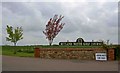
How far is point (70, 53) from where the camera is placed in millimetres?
28500

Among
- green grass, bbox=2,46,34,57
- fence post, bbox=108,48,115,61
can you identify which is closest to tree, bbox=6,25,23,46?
green grass, bbox=2,46,34,57

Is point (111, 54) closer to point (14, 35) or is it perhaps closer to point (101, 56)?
point (101, 56)

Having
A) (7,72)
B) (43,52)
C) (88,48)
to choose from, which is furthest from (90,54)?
(7,72)

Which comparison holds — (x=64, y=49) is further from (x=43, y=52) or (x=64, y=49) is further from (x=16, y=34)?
(x=16, y=34)

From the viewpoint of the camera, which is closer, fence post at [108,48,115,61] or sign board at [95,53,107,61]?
sign board at [95,53,107,61]

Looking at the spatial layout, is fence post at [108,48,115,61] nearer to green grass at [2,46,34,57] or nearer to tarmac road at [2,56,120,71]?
tarmac road at [2,56,120,71]

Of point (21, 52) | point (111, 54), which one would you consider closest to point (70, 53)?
point (111, 54)

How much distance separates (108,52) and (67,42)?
5.74 m

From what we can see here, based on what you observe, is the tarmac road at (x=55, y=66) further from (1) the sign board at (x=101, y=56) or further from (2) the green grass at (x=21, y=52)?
(2) the green grass at (x=21, y=52)

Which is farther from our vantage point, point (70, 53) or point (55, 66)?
point (70, 53)

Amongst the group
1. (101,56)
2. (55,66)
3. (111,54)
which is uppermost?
(111,54)

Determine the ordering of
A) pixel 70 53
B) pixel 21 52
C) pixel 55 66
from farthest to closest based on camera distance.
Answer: pixel 21 52, pixel 70 53, pixel 55 66

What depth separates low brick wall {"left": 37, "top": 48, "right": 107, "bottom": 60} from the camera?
28094 millimetres

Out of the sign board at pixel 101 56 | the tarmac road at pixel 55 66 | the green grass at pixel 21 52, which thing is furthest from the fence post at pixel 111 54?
the green grass at pixel 21 52
